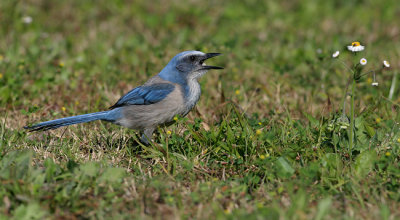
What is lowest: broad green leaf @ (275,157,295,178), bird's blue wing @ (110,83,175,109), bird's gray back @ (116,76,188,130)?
broad green leaf @ (275,157,295,178)

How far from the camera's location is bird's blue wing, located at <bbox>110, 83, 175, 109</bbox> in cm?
493

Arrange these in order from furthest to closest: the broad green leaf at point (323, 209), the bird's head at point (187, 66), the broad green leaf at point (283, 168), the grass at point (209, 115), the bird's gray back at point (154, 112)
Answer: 1. the bird's head at point (187, 66)
2. the bird's gray back at point (154, 112)
3. the broad green leaf at point (283, 168)
4. the grass at point (209, 115)
5. the broad green leaf at point (323, 209)

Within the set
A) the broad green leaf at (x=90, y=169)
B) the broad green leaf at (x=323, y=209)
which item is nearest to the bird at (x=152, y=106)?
the broad green leaf at (x=90, y=169)

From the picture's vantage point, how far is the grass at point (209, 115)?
361 cm

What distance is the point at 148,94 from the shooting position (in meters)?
4.96

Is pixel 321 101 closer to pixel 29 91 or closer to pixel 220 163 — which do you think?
pixel 220 163

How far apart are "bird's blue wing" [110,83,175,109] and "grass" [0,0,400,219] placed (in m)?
0.33

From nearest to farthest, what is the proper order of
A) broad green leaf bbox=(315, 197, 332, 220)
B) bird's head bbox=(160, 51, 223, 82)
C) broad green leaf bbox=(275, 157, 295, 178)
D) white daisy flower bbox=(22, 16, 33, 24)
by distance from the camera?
broad green leaf bbox=(315, 197, 332, 220) < broad green leaf bbox=(275, 157, 295, 178) < bird's head bbox=(160, 51, 223, 82) < white daisy flower bbox=(22, 16, 33, 24)

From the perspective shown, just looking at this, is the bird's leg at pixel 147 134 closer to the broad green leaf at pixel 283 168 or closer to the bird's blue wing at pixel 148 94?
the bird's blue wing at pixel 148 94

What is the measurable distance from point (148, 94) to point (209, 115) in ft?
2.97

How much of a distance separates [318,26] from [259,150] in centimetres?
491

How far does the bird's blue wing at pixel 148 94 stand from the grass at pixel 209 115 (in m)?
0.33

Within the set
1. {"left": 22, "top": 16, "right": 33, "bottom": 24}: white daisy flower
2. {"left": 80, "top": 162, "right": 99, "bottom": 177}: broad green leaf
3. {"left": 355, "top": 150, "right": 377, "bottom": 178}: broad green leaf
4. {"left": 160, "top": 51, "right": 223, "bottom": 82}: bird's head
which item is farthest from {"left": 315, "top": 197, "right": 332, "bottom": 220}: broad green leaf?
{"left": 22, "top": 16, "right": 33, "bottom": 24}: white daisy flower

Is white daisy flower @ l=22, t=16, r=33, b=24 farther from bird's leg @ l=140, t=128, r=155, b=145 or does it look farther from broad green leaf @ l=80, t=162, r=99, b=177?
broad green leaf @ l=80, t=162, r=99, b=177
